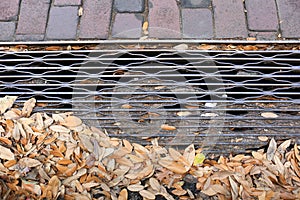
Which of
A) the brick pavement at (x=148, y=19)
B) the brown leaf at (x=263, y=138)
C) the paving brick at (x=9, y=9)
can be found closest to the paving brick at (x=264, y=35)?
the brick pavement at (x=148, y=19)

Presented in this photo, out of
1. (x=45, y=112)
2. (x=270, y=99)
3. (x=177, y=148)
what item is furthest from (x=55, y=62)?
(x=270, y=99)

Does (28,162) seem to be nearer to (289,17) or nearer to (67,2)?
(67,2)

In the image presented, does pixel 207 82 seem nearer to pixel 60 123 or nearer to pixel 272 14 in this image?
pixel 272 14

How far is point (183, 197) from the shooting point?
1.93 meters

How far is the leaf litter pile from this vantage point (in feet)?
6.31

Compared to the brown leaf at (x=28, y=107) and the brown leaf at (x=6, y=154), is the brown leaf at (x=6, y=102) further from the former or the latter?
the brown leaf at (x=6, y=154)

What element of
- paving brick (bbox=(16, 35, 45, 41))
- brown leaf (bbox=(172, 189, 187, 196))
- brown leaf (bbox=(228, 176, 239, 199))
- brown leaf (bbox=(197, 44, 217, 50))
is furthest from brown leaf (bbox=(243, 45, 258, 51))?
paving brick (bbox=(16, 35, 45, 41))

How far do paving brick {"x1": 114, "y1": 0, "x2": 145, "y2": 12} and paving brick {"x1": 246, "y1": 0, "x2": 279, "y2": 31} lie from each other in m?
0.56

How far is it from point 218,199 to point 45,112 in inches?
35.1

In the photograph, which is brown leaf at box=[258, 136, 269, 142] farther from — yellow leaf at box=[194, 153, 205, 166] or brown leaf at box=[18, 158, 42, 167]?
brown leaf at box=[18, 158, 42, 167]

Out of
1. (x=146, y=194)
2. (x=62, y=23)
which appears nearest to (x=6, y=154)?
(x=146, y=194)

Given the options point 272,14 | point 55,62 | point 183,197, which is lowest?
point 183,197

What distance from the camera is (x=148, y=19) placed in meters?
2.35

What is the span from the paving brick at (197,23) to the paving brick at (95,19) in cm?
40
